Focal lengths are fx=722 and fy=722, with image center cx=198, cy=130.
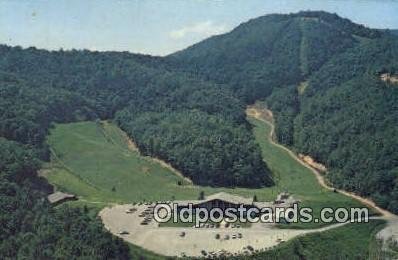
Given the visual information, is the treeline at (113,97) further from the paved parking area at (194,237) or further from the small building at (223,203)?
the paved parking area at (194,237)

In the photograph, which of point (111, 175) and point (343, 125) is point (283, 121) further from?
point (111, 175)

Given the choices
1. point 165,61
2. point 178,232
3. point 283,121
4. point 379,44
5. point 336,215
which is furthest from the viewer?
point 165,61

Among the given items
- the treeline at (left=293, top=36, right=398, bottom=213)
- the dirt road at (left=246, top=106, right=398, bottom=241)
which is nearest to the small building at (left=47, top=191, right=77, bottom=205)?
the dirt road at (left=246, top=106, right=398, bottom=241)

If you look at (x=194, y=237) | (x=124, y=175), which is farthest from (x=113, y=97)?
(x=194, y=237)

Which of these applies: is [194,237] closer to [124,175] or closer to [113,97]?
[124,175]

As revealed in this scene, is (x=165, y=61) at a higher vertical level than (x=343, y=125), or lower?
higher

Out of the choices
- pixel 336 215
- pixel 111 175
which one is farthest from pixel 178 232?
pixel 111 175
